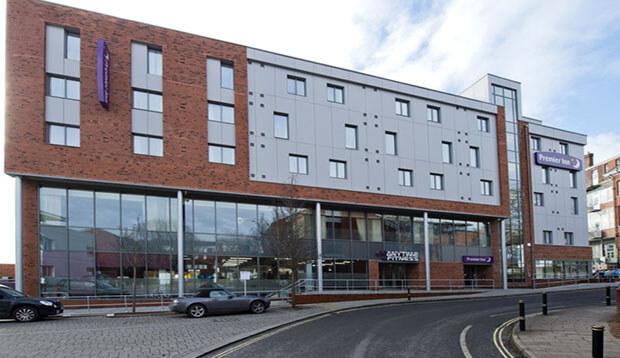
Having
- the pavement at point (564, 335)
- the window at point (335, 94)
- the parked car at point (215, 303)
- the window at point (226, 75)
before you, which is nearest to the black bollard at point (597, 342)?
the pavement at point (564, 335)

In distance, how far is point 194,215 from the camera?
94.2 feet

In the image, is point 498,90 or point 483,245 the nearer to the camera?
point 483,245

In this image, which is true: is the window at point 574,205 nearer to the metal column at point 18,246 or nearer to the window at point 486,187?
the window at point 486,187

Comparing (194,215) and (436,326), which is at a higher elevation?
(194,215)

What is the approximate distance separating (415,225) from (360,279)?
19.1 feet

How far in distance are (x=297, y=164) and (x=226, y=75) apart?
21.2 ft

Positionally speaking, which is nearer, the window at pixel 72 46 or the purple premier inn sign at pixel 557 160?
the window at pixel 72 46

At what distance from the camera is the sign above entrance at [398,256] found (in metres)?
34.4

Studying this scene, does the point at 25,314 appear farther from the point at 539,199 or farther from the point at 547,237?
the point at 547,237

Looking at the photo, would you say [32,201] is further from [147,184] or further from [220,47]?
[220,47]

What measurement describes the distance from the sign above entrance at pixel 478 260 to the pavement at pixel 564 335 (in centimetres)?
1913

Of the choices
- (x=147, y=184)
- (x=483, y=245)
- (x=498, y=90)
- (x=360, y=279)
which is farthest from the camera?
(x=498, y=90)

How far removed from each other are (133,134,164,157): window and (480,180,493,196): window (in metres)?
23.1

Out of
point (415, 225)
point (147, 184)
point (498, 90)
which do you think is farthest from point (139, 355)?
point (498, 90)
